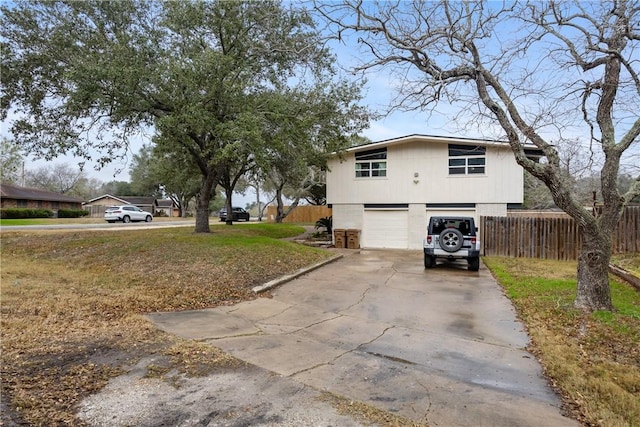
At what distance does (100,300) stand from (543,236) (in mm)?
14700

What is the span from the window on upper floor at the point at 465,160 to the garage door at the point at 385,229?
303 cm

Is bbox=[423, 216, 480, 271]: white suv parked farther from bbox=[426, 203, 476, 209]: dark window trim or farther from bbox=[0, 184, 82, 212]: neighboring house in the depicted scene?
bbox=[0, 184, 82, 212]: neighboring house

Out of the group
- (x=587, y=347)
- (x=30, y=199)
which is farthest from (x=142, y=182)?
(x=587, y=347)

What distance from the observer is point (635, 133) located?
21.4 ft

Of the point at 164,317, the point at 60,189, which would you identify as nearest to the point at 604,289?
the point at 164,317

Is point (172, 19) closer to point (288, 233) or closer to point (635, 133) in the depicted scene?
point (635, 133)

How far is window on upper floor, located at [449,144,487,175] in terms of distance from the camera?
1756 centimetres

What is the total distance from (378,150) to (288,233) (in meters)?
8.89

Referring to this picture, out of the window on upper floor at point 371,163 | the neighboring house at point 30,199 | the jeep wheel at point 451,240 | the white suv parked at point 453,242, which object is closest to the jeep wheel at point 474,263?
the white suv parked at point 453,242

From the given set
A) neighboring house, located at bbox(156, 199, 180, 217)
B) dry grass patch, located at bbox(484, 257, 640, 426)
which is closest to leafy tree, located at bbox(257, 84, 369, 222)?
dry grass patch, located at bbox(484, 257, 640, 426)

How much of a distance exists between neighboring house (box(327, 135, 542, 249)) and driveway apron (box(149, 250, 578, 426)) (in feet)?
28.9

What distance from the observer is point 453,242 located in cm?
1186

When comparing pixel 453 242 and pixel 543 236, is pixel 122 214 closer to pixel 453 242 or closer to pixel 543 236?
pixel 453 242

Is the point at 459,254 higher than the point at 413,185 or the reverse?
the reverse
